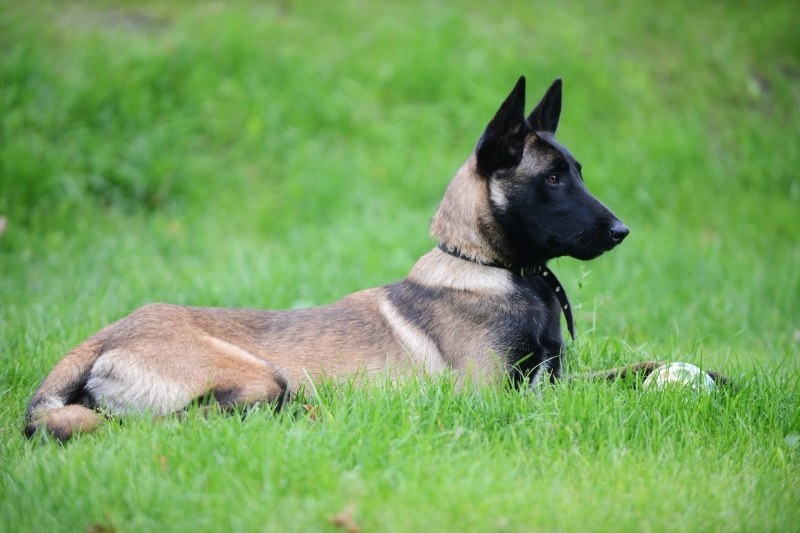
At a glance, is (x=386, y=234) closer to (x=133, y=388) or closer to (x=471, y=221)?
(x=471, y=221)

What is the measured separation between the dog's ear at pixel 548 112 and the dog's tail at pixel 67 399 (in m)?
2.44

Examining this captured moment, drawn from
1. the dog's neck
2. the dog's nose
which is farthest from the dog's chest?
the dog's nose

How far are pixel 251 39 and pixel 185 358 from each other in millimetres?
6660

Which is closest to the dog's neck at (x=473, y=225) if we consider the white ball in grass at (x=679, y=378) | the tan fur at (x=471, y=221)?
the tan fur at (x=471, y=221)

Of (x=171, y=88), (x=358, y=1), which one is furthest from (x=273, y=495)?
(x=358, y=1)

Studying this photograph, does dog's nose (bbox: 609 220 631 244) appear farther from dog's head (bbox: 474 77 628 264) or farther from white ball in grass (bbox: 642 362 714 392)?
white ball in grass (bbox: 642 362 714 392)

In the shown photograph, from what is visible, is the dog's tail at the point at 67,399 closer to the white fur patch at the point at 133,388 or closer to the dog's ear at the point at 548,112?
the white fur patch at the point at 133,388

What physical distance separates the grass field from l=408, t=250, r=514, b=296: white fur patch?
48cm

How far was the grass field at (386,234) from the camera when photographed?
3049 mm

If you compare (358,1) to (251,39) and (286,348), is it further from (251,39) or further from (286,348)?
(286,348)

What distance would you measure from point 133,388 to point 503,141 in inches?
82.3

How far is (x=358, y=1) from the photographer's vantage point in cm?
1071

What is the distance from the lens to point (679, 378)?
393 centimetres

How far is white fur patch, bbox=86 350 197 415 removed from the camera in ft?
11.8
